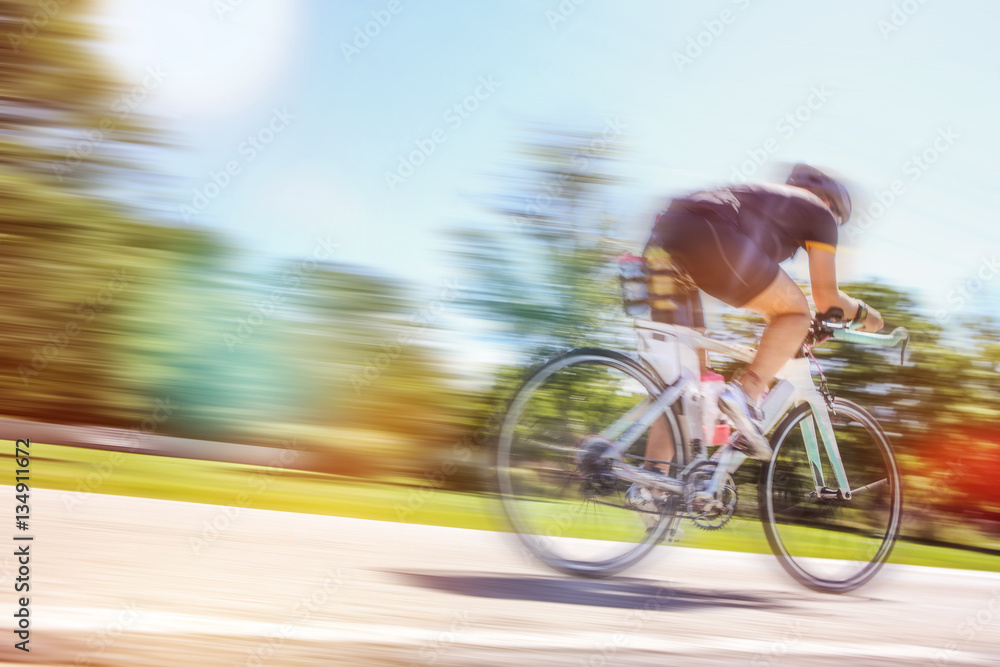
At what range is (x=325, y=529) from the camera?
398cm

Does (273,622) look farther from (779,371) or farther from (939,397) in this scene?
(939,397)

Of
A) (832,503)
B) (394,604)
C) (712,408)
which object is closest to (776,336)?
(712,408)

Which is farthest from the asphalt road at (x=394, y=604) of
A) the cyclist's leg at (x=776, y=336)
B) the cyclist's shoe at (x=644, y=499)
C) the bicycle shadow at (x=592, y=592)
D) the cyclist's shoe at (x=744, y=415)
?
the cyclist's leg at (x=776, y=336)

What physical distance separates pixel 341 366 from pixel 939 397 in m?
12.2

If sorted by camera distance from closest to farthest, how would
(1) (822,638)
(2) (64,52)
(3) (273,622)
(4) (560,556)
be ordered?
(3) (273,622), (1) (822,638), (4) (560,556), (2) (64,52)

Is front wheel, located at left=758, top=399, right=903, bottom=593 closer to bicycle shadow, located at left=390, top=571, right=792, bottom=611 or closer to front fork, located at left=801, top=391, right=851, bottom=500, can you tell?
front fork, located at left=801, top=391, right=851, bottom=500

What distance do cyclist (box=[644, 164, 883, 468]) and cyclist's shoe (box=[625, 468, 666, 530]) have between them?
159mm

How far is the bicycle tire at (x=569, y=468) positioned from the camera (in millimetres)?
3414

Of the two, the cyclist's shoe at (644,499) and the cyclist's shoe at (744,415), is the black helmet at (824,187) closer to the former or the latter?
the cyclist's shoe at (744,415)

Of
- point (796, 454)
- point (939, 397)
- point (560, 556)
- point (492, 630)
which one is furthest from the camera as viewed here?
point (939, 397)

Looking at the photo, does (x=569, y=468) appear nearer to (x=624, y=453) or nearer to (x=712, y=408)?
(x=624, y=453)

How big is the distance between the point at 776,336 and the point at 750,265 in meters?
0.37

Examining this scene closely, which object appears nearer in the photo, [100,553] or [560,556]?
[100,553]

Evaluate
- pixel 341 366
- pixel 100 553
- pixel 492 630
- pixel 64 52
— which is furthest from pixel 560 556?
pixel 64 52
